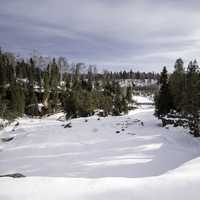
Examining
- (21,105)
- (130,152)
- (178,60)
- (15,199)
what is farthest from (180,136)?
(21,105)

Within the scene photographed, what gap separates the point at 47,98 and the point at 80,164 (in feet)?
223

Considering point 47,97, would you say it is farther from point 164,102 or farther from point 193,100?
point 193,100

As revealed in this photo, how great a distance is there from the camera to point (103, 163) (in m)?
17.6

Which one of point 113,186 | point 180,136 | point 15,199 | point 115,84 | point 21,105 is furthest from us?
point 115,84

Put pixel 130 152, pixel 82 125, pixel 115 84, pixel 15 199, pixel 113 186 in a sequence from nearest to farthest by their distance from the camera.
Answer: pixel 15 199 < pixel 113 186 < pixel 130 152 < pixel 82 125 < pixel 115 84

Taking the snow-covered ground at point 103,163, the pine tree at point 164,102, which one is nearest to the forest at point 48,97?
the pine tree at point 164,102

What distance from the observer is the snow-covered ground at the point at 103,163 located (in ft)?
24.3

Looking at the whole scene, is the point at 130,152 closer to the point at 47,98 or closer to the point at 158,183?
the point at 158,183

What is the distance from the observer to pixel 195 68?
33156 millimetres

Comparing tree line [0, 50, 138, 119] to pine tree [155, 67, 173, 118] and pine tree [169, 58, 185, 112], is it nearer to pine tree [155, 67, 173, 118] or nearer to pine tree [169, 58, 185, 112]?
pine tree [169, 58, 185, 112]

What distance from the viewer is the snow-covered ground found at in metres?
7.42

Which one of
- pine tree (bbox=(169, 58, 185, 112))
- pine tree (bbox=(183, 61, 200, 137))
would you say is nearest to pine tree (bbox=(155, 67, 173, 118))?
pine tree (bbox=(169, 58, 185, 112))

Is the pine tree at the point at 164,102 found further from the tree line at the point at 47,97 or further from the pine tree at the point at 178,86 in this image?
the tree line at the point at 47,97

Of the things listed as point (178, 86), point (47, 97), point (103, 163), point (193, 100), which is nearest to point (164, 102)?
point (178, 86)
